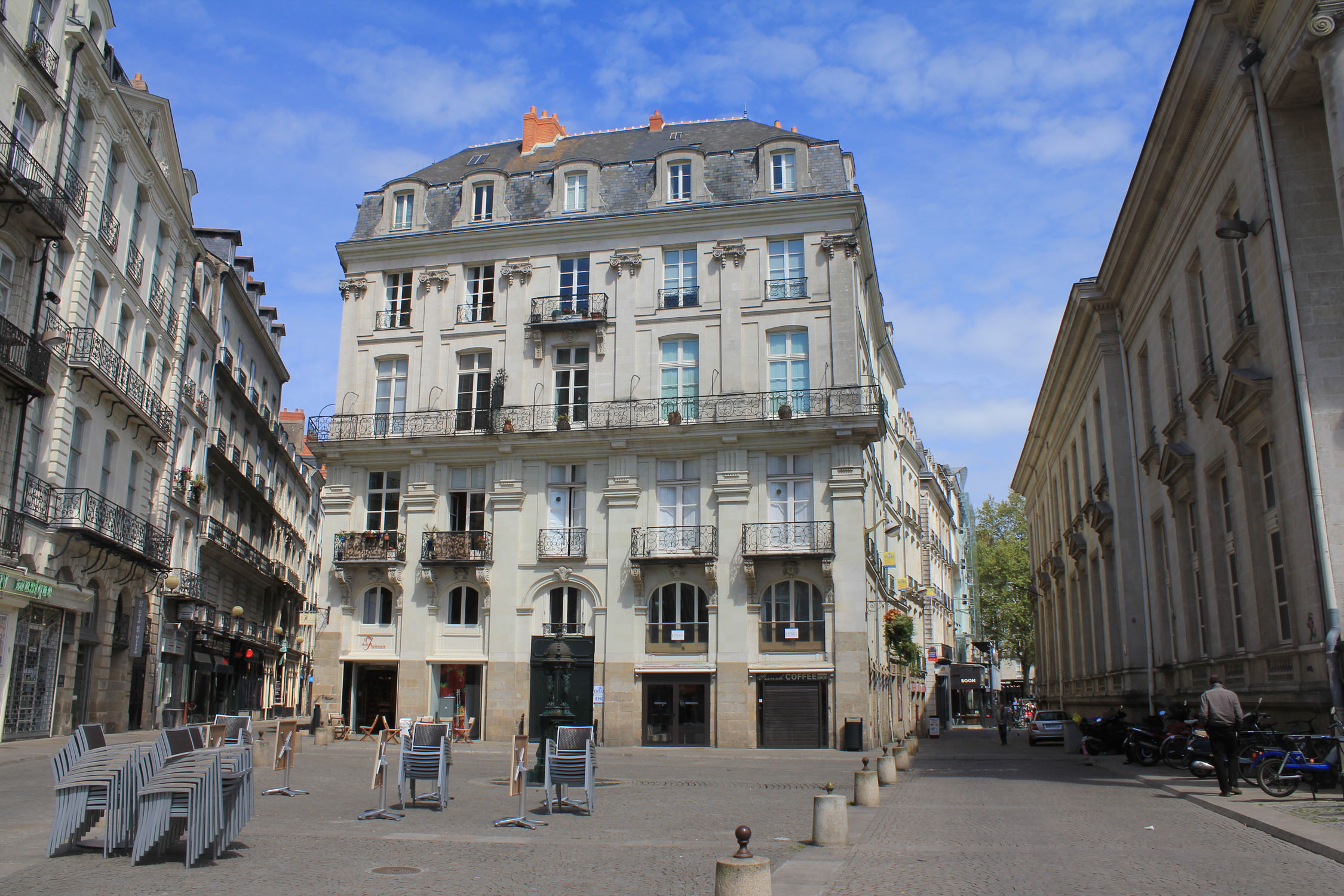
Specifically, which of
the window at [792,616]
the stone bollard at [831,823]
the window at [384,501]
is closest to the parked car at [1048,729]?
the window at [792,616]

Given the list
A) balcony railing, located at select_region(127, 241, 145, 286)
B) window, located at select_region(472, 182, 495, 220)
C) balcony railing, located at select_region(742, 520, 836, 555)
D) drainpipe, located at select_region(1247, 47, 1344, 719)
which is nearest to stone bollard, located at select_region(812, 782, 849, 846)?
drainpipe, located at select_region(1247, 47, 1344, 719)

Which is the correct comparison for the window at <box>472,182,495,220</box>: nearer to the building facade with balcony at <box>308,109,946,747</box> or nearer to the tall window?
the building facade with balcony at <box>308,109,946,747</box>

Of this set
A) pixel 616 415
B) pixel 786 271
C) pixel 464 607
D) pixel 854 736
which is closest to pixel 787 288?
pixel 786 271

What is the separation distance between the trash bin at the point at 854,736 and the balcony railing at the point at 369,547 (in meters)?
15.0

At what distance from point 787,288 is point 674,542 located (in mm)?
9033

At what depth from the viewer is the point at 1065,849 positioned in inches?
414

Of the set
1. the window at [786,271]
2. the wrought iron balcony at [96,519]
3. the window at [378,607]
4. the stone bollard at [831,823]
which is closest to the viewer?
the stone bollard at [831,823]

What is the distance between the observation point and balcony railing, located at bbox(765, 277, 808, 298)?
110 ft

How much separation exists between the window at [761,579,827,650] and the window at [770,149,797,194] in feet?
42.7

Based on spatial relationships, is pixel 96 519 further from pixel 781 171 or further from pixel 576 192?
pixel 781 171

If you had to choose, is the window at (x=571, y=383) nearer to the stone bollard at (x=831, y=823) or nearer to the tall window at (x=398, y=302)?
the tall window at (x=398, y=302)

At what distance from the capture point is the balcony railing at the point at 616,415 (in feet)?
106

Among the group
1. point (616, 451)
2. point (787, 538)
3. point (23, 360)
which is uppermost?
point (23, 360)

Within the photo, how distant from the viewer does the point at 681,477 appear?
33.0 m
